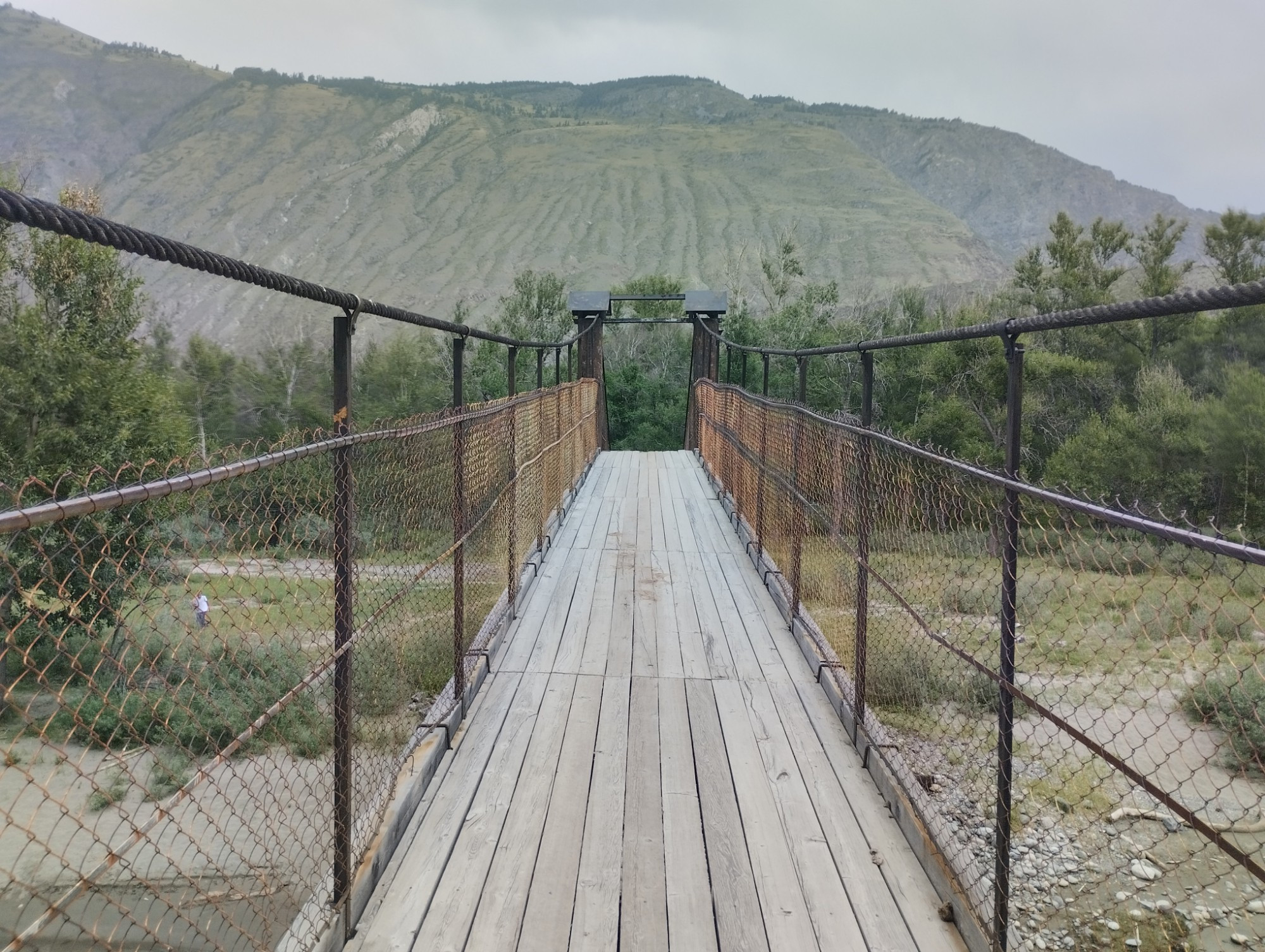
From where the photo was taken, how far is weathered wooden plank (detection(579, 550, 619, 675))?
13.2 feet

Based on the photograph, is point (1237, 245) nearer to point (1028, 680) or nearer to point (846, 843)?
point (1028, 680)

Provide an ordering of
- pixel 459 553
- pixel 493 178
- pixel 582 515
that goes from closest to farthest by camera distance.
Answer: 1. pixel 459 553
2. pixel 582 515
3. pixel 493 178

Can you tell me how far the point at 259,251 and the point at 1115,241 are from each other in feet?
253

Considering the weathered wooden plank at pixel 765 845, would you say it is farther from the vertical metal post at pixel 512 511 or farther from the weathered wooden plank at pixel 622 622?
the vertical metal post at pixel 512 511

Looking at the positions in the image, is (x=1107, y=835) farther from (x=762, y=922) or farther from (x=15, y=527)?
(x=15, y=527)

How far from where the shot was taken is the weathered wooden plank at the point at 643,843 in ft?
6.91

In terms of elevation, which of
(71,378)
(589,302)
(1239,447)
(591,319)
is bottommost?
(1239,447)

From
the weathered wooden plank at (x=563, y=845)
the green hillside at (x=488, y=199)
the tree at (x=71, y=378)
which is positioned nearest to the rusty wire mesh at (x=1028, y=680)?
the weathered wooden plank at (x=563, y=845)

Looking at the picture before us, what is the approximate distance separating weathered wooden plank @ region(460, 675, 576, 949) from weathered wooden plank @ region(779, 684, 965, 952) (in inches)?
36.5

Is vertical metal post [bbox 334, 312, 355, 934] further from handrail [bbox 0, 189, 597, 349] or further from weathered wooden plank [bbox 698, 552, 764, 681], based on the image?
weathered wooden plank [bbox 698, 552, 764, 681]

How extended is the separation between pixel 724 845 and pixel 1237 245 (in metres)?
29.2

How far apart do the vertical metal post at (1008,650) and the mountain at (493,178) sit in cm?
5318

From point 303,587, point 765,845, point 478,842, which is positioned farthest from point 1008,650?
point 303,587

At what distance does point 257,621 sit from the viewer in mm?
6152
